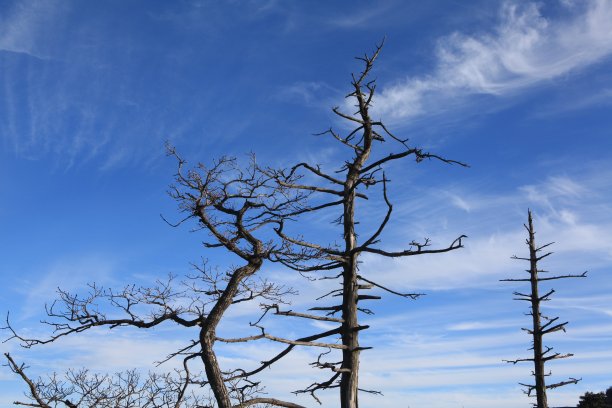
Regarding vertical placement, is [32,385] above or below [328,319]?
below

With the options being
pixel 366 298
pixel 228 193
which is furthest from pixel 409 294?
pixel 228 193

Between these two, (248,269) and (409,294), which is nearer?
(248,269)

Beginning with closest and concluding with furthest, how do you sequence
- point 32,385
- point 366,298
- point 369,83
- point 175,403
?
point 32,385
point 175,403
point 366,298
point 369,83

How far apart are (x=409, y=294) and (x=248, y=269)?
3.79m

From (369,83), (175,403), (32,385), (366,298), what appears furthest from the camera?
(369,83)

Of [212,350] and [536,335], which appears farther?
[536,335]

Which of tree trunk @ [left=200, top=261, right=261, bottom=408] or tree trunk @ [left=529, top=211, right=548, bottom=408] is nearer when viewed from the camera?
tree trunk @ [left=200, top=261, right=261, bottom=408]

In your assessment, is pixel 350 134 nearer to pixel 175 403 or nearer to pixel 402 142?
pixel 402 142

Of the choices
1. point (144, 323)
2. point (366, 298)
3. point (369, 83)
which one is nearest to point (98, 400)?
point (144, 323)

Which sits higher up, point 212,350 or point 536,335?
point 536,335

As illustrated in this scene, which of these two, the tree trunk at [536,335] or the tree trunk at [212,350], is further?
the tree trunk at [536,335]

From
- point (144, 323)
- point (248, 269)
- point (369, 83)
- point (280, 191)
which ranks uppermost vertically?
point (369, 83)

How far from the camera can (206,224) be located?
419 inches

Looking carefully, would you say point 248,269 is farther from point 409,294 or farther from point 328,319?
point 409,294
